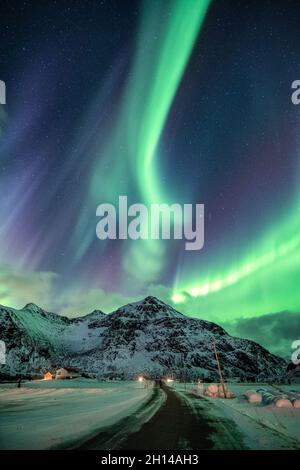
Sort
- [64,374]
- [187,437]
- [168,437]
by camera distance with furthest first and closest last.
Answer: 1. [64,374]
2. [187,437]
3. [168,437]

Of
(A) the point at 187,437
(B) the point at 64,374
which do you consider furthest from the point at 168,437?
(B) the point at 64,374

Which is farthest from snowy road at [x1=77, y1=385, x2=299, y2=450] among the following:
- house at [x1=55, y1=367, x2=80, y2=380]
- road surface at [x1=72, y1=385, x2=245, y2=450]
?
house at [x1=55, y1=367, x2=80, y2=380]

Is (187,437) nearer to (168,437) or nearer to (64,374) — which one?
(168,437)

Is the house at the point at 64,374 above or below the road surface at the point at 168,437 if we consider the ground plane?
below

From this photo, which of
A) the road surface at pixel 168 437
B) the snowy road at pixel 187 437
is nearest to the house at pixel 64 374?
the road surface at pixel 168 437

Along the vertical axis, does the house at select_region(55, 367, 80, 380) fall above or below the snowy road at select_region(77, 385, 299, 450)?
below

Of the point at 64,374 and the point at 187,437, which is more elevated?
the point at 187,437

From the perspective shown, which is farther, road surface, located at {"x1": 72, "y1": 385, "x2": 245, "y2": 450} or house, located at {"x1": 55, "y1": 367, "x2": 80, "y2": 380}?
house, located at {"x1": 55, "y1": 367, "x2": 80, "y2": 380}

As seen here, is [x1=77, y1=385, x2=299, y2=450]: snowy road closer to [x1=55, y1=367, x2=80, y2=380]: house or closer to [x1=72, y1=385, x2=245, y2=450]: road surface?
[x1=72, y1=385, x2=245, y2=450]: road surface

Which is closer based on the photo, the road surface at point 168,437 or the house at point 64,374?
the road surface at point 168,437

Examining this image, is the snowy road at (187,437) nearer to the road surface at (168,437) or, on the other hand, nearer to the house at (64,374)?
the road surface at (168,437)

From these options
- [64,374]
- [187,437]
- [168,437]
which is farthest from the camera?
[64,374]
